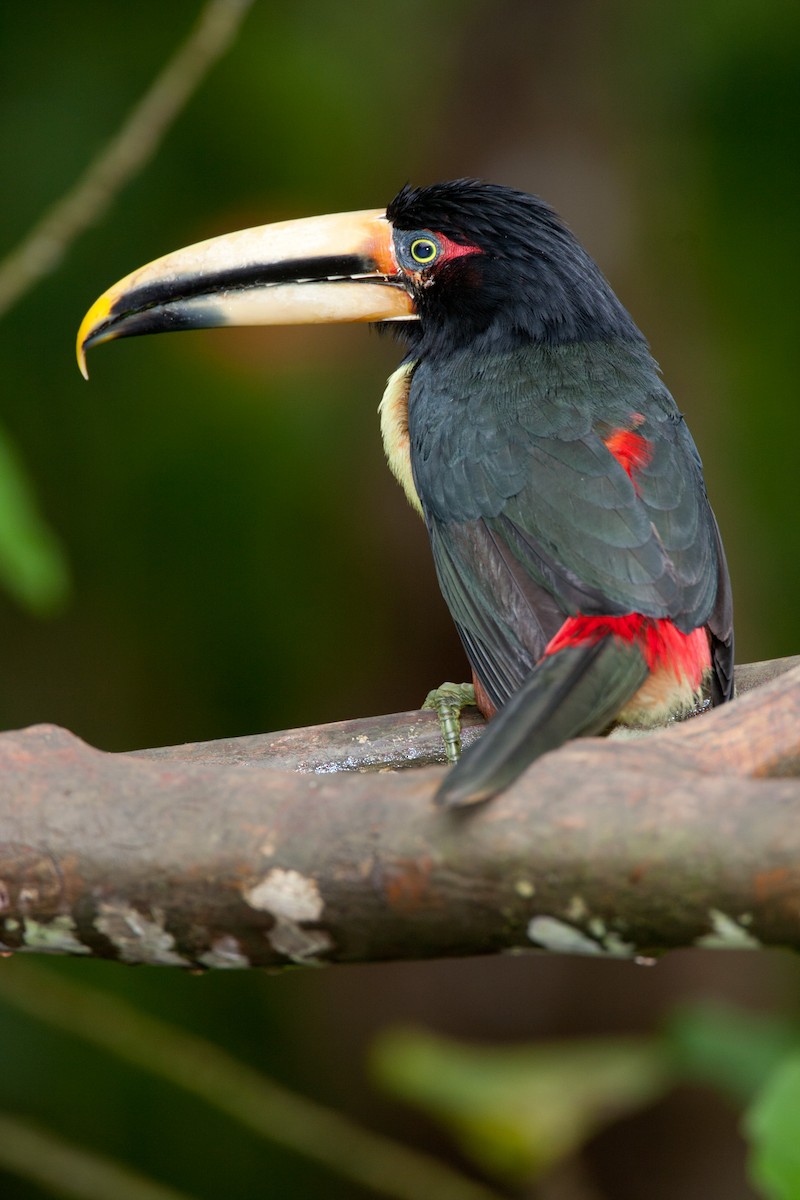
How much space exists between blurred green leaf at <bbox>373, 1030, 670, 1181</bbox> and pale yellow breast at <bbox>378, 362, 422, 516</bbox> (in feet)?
3.91

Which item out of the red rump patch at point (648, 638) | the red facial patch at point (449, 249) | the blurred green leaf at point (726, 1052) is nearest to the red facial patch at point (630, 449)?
the red rump patch at point (648, 638)

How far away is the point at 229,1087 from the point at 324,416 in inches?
98.4

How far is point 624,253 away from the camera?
4.40 meters

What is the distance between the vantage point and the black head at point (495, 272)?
3020 millimetres

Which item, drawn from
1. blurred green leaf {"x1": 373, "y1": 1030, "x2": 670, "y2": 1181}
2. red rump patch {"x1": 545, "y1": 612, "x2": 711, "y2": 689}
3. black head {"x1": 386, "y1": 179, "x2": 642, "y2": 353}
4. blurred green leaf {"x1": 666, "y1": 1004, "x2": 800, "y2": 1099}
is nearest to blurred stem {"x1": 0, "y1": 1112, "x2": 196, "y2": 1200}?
blurred green leaf {"x1": 373, "y1": 1030, "x2": 670, "y2": 1181}

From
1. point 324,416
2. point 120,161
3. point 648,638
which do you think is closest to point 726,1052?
point 648,638

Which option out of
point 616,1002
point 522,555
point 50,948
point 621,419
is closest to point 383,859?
point 50,948

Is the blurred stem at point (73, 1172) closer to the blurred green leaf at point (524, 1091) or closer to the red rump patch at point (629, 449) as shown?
the blurred green leaf at point (524, 1091)

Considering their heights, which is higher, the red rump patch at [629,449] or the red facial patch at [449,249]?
the red facial patch at [449,249]

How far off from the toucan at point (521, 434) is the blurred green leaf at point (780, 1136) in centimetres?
51

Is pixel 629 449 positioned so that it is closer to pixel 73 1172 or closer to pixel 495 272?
A: pixel 495 272

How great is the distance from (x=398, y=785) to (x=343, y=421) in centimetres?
347

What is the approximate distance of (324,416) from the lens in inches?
195

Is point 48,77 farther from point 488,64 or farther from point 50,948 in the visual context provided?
point 50,948
